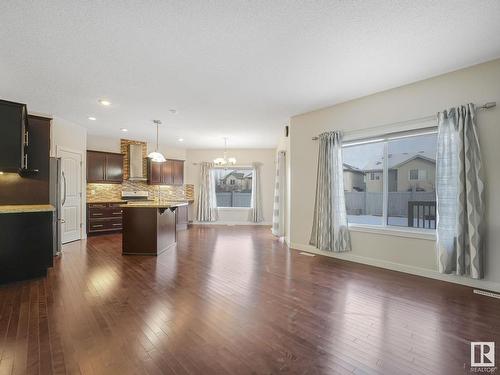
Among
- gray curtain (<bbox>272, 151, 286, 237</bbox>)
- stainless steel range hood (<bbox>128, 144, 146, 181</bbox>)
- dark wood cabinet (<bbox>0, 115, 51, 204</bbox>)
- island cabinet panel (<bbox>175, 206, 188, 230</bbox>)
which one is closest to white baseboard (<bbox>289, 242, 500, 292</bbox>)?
gray curtain (<bbox>272, 151, 286, 237</bbox>)

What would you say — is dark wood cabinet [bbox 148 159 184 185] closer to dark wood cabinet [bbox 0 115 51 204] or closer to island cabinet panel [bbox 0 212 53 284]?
dark wood cabinet [bbox 0 115 51 204]

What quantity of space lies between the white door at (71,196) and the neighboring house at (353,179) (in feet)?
20.1

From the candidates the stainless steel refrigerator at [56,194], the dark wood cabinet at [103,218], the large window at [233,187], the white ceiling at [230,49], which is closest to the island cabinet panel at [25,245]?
the stainless steel refrigerator at [56,194]

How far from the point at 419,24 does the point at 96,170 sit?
297 inches

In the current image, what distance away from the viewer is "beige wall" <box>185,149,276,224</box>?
9.12 meters

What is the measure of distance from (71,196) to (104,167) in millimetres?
1409

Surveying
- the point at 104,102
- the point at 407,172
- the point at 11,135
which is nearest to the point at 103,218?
the point at 104,102

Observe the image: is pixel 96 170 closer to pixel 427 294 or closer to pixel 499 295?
pixel 427 294

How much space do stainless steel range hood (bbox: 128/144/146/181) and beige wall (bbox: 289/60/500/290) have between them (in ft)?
16.7

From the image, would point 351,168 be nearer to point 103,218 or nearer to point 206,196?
point 206,196

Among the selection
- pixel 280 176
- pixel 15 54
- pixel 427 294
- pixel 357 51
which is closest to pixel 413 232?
pixel 427 294

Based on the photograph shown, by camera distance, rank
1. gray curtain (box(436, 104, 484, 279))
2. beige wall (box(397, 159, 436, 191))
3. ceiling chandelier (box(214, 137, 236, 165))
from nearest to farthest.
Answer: gray curtain (box(436, 104, 484, 279)) < beige wall (box(397, 159, 436, 191)) < ceiling chandelier (box(214, 137, 236, 165))

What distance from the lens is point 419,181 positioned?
3.90m

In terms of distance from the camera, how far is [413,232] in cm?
371
